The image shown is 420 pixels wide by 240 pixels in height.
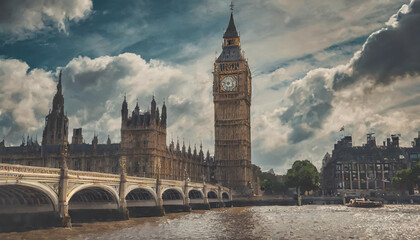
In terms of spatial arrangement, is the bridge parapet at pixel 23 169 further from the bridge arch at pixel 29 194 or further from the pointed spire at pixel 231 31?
the pointed spire at pixel 231 31

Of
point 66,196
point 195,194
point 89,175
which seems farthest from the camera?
point 195,194

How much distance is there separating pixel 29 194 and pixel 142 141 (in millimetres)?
57800

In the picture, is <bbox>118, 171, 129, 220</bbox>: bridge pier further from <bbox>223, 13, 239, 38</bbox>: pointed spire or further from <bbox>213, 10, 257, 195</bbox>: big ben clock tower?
<bbox>223, 13, 239, 38</bbox>: pointed spire

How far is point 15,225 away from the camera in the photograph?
49.6m

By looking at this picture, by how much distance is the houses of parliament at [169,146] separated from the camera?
107188 mm

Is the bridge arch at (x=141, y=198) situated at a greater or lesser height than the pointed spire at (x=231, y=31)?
lesser

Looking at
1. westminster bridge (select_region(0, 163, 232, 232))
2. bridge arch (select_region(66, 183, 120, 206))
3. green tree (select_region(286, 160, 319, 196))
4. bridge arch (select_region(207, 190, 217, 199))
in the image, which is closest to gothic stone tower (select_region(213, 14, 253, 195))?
green tree (select_region(286, 160, 319, 196))

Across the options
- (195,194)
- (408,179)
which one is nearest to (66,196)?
(195,194)

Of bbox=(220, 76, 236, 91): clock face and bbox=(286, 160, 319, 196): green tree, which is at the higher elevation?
bbox=(220, 76, 236, 91): clock face

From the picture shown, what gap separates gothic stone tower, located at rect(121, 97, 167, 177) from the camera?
105 metres

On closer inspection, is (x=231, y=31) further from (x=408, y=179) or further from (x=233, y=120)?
(x=408, y=179)

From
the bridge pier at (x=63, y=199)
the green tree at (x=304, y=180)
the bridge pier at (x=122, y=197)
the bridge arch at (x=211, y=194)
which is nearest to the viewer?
the bridge pier at (x=63, y=199)

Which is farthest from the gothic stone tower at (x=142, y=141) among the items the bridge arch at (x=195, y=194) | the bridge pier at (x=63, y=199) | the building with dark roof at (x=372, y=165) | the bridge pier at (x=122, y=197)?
the building with dark roof at (x=372, y=165)

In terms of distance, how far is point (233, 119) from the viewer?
14250 cm
